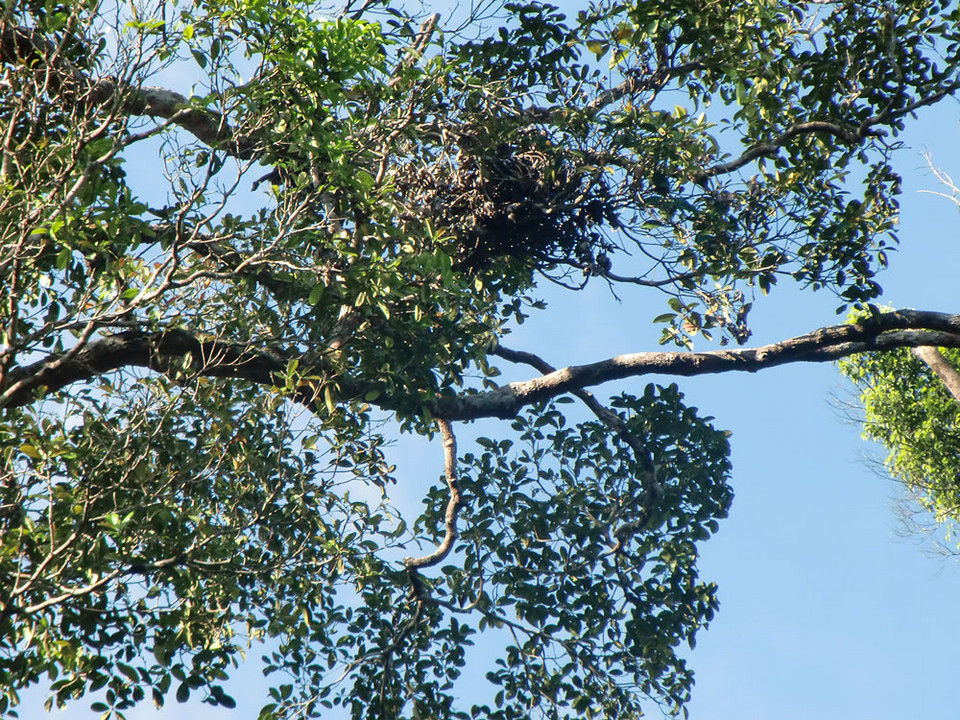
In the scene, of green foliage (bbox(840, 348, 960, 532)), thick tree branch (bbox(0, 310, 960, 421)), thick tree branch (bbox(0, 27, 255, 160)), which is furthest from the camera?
green foliage (bbox(840, 348, 960, 532))

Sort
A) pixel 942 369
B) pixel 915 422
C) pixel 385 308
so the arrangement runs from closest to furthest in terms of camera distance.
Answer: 1. pixel 385 308
2. pixel 942 369
3. pixel 915 422

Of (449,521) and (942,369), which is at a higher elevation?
(942,369)

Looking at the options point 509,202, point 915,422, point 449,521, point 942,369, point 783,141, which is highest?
point 915,422

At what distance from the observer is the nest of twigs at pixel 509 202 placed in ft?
24.0

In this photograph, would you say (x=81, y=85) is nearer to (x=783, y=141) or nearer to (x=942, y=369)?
(x=783, y=141)

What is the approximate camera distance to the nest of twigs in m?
7.30

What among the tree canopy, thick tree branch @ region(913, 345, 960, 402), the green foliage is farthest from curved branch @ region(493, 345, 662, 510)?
the green foliage

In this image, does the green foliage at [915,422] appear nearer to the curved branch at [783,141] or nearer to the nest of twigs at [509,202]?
the curved branch at [783,141]

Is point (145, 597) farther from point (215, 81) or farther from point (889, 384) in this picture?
point (889, 384)

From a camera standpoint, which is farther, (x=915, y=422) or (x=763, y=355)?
(x=915, y=422)

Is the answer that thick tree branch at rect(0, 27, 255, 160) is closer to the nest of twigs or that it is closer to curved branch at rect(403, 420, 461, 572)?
the nest of twigs

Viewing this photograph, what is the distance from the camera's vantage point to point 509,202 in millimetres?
7430

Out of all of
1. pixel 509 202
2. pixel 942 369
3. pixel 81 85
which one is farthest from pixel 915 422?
pixel 81 85

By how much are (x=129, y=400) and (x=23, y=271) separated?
3.39ft
